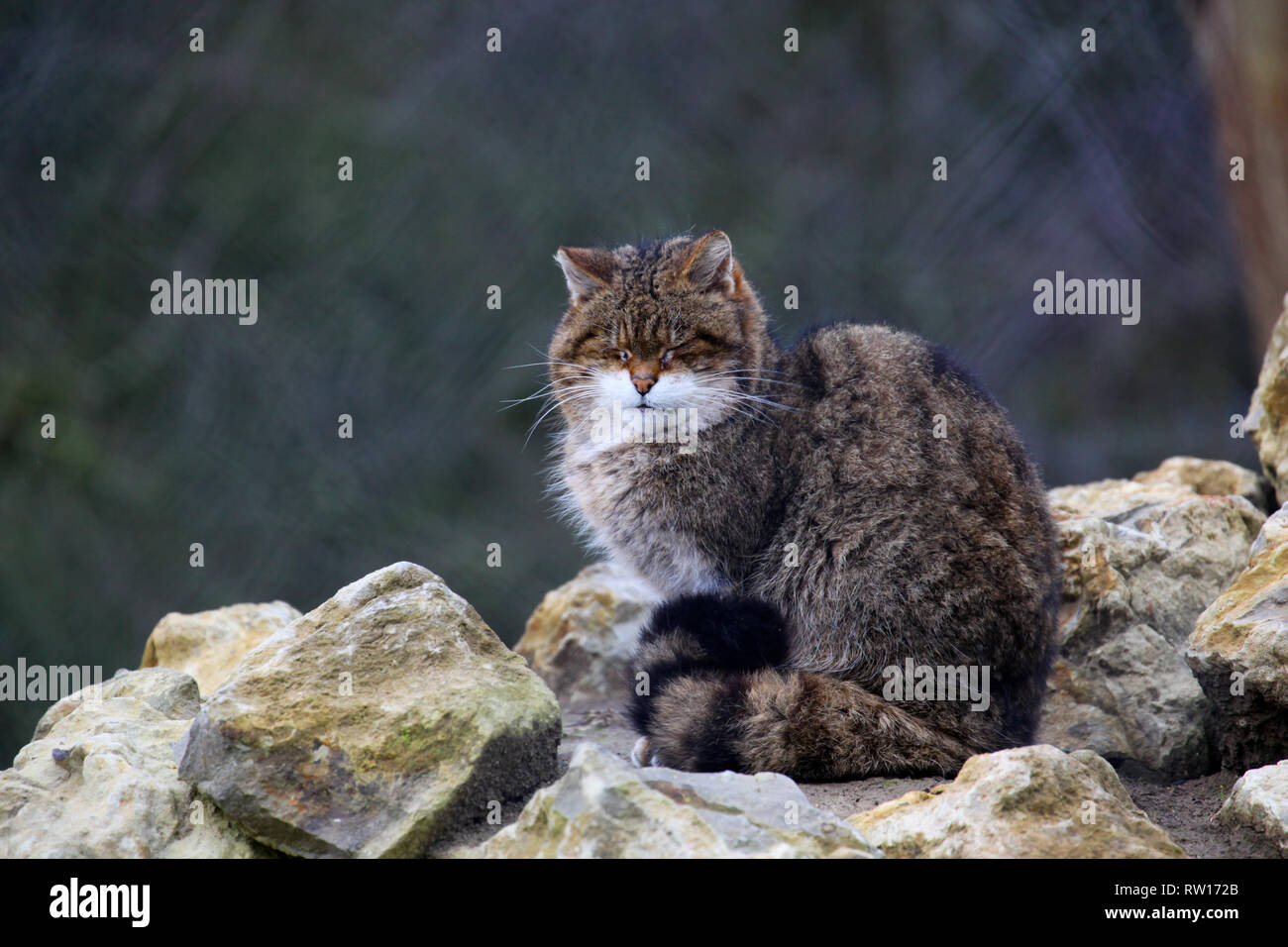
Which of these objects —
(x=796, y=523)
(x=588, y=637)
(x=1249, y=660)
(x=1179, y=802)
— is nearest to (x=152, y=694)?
(x=588, y=637)

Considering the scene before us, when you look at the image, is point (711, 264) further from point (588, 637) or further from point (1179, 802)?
point (1179, 802)

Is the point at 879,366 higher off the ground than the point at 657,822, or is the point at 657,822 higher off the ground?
the point at 879,366

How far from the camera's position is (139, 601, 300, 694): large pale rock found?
17.0 ft

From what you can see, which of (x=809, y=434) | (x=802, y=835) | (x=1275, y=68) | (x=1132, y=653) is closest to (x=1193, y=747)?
(x=1132, y=653)

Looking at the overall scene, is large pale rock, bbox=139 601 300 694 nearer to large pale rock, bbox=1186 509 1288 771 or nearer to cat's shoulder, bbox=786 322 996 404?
cat's shoulder, bbox=786 322 996 404

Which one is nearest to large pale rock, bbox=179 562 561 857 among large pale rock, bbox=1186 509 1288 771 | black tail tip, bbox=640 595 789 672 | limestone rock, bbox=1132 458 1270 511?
black tail tip, bbox=640 595 789 672

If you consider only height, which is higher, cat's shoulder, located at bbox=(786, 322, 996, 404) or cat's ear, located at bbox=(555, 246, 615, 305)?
cat's ear, located at bbox=(555, 246, 615, 305)

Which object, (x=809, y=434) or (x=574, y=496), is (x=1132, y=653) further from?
(x=574, y=496)

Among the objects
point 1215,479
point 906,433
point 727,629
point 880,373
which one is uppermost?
→ point 880,373

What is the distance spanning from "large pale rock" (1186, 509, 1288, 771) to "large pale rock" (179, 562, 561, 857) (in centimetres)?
215

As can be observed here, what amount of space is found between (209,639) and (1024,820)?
3838 millimetres

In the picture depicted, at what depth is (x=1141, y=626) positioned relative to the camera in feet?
15.1

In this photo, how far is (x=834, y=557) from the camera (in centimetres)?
413

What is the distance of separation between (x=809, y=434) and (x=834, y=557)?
1.69 feet
